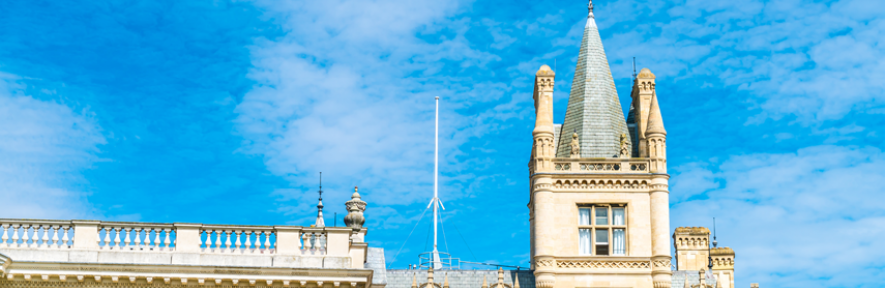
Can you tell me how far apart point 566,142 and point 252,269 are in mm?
19027

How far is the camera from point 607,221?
44938mm

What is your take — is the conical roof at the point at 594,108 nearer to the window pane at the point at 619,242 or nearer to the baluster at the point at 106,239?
the window pane at the point at 619,242

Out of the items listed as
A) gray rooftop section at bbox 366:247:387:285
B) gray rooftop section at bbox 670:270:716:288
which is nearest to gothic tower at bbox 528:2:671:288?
gray rooftop section at bbox 670:270:716:288

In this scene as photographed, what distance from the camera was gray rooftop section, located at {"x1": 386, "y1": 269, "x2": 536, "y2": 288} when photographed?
45.8 metres

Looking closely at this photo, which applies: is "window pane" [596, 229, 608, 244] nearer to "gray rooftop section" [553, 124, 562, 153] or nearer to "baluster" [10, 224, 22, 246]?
"gray rooftop section" [553, 124, 562, 153]

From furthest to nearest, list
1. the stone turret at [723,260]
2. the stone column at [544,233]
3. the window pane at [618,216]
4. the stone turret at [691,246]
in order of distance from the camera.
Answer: the stone turret at [723,260] < the stone turret at [691,246] < the window pane at [618,216] < the stone column at [544,233]

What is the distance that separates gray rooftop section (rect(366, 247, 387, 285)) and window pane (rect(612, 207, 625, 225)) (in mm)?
9051

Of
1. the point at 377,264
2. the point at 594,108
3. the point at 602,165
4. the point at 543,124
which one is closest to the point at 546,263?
the point at 602,165

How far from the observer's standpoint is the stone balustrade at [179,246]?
32.1 m

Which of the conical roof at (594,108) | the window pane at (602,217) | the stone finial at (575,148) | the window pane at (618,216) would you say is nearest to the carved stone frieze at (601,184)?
the window pane at (618,216)

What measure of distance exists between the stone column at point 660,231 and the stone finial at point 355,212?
1135cm

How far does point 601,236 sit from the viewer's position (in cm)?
4484

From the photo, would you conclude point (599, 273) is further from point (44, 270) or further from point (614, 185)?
point (44, 270)

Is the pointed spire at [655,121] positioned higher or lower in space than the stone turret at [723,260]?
higher
